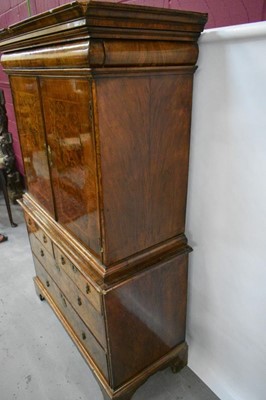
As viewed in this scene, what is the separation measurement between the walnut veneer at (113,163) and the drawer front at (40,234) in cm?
2

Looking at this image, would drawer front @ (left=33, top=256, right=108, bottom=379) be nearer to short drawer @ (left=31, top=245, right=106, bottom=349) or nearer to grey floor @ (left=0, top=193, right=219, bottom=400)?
short drawer @ (left=31, top=245, right=106, bottom=349)

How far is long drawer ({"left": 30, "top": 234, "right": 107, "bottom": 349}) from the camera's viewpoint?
1186 mm

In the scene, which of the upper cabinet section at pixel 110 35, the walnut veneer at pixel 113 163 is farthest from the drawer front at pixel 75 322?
the upper cabinet section at pixel 110 35

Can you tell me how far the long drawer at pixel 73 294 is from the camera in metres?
1.19

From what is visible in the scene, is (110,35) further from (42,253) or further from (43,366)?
(43,366)

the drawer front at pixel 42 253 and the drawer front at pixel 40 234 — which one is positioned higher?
the drawer front at pixel 40 234

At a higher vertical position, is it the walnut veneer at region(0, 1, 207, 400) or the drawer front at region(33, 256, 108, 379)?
the walnut veneer at region(0, 1, 207, 400)

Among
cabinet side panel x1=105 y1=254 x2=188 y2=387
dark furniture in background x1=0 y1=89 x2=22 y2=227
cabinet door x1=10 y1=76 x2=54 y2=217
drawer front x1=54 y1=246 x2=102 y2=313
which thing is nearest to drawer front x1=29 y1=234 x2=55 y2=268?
drawer front x1=54 y1=246 x2=102 y2=313

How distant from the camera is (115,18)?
74cm

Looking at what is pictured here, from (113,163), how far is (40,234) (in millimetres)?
845

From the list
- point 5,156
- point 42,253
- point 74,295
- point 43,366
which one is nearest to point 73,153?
point 74,295

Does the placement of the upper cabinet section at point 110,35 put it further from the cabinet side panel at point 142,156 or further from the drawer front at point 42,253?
the drawer front at point 42,253

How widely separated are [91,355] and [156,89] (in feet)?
3.78

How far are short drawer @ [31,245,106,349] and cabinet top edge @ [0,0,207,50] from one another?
944 mm
